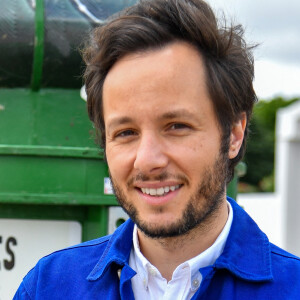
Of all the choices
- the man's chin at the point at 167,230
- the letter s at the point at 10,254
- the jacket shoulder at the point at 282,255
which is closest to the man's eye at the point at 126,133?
the man's chin at the point at 167,230

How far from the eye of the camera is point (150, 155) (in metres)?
1.75

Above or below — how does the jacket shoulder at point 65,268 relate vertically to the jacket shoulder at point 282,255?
below

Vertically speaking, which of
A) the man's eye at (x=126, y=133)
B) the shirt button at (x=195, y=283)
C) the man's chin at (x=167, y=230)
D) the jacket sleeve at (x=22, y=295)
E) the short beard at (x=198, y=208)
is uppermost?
the man's eye at (x=126, y=133)

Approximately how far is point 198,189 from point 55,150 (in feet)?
2.79

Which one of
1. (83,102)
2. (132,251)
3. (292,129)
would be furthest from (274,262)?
(292,129)

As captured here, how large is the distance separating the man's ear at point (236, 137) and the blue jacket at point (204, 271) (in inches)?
6.1

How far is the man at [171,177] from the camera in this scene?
179 cm

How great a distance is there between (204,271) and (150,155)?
1.09 ft

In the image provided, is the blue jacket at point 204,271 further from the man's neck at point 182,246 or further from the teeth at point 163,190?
the teeth at point 163,190

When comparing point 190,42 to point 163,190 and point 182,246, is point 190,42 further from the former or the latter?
point 182,246

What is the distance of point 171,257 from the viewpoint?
6.16 feet

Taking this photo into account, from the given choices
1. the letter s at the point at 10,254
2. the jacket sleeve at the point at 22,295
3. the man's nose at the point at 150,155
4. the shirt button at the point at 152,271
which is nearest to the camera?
the man's nose at the point at 150,155

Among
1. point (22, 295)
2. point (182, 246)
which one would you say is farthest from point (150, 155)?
point (22, 295)

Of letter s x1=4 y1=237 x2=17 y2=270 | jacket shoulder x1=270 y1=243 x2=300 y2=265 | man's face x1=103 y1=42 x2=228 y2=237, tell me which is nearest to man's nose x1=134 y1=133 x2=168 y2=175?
man's face x1=103 y1=42 x2=228 y2=237
